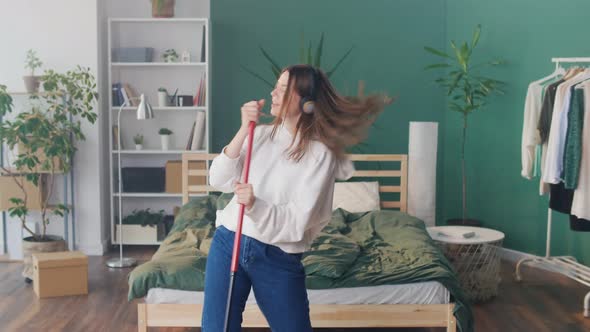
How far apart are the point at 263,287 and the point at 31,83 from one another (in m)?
3.87

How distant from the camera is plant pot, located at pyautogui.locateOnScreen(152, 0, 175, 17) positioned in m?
5.50

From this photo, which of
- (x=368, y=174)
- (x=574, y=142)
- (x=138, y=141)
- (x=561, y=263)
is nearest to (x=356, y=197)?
(x=368, y=174)

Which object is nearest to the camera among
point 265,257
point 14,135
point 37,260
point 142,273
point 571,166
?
point 265,257

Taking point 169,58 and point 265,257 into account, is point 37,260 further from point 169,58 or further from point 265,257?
point 265,257

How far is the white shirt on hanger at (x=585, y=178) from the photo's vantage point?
3.86m

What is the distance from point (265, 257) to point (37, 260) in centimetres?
280

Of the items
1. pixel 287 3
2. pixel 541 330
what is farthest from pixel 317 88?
pixel 287 3

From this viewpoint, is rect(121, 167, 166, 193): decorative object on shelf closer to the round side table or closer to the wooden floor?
the wooden floor

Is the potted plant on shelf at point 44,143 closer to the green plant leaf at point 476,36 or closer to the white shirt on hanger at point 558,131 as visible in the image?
the green plant leaf at point 476,36

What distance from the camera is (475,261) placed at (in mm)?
4117

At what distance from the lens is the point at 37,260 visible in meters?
4.22

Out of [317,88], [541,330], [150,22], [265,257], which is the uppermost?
[150,22]

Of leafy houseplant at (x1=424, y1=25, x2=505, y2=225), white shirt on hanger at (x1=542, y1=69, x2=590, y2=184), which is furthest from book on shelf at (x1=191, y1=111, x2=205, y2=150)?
white shirt on hanger at (x1=542, y1=69, x2=590, y2=184)

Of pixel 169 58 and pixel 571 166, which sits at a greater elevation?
pixel 169 58
